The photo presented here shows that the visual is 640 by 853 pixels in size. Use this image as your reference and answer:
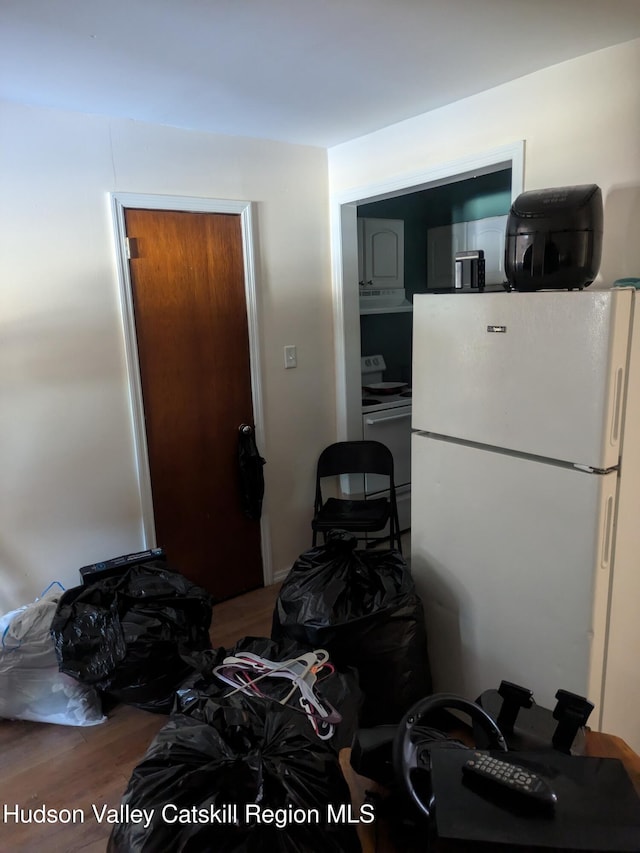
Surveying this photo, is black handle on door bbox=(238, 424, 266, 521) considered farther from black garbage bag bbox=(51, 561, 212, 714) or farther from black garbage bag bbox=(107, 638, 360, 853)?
black garbage bag bbox=(107, 638, 360, 853)

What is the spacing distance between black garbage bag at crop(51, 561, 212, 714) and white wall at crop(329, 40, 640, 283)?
1.92 meters

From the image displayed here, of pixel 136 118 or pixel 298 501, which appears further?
pixel 298 501

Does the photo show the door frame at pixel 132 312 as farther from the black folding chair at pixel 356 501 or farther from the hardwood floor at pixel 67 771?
the hardwood floor at pixel 67 771

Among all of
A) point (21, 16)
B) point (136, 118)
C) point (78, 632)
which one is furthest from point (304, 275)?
point (78, 632)

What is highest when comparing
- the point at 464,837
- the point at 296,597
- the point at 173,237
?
the point at 173,237

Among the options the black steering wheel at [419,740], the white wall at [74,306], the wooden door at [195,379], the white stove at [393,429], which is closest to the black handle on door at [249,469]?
the wooden door at [195,379]

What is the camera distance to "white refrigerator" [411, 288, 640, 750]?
4.97 feet

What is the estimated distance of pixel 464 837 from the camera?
0.66m

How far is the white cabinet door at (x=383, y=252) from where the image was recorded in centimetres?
362

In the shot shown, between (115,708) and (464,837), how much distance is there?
200 cm

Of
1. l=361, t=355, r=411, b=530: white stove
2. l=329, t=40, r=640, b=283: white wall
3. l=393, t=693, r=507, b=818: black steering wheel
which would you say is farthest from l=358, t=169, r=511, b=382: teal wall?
l=393, t=693, r=507, b=818: black steering wheel

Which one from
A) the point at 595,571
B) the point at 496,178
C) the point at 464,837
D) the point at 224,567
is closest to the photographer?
the point at 464,837

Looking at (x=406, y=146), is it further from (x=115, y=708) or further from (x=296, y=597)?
(x=115, y=708)

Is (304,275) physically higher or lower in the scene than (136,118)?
lower
